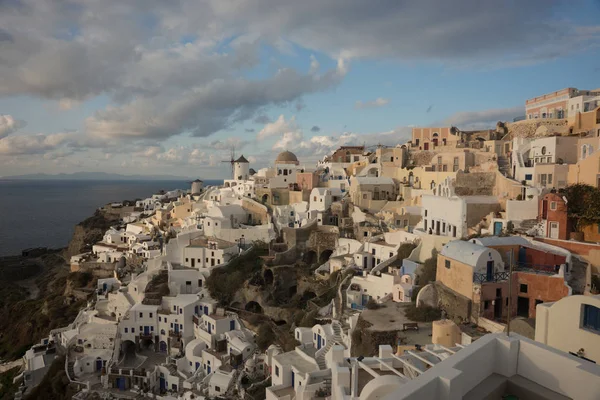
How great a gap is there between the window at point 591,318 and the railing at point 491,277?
9619mm

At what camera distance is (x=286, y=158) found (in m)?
50.9

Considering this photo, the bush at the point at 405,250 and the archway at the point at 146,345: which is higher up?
the bush at the point at 405,250

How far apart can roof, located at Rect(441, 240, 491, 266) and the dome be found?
3397 centimetres

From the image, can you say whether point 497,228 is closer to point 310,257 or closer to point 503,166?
point 503,166

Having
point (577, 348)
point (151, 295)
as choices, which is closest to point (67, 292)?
point (151, 295)

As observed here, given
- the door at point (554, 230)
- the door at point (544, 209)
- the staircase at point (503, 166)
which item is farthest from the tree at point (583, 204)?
the staircase at point (503, 166)

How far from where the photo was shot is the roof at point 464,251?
1634 centimetres

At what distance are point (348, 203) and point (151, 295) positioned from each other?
56.3 ft

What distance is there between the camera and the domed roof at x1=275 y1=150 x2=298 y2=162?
166ft

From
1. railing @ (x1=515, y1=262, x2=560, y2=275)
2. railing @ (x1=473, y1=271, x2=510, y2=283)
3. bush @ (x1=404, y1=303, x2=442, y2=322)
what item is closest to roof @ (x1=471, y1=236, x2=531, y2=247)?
railing @ (x1=515, y1=262, x2=560, y2=275)

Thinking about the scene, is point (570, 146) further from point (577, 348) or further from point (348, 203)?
point (577, 348)

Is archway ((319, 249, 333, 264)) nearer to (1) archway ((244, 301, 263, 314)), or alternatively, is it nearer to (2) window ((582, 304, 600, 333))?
(1) archway ((244, 301, 263, 314))

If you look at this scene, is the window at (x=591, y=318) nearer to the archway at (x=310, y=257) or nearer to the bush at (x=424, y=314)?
the bush at (x=424, y=314)

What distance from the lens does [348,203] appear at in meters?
34.5
